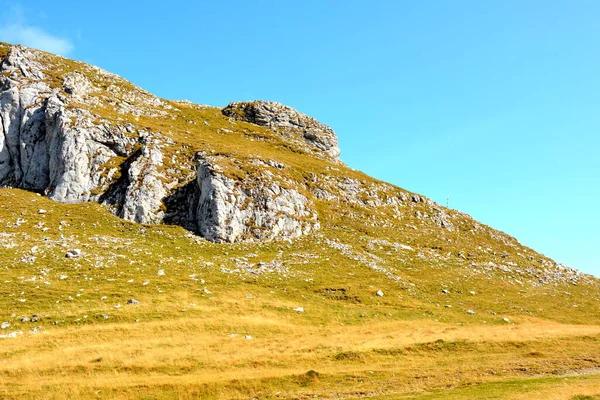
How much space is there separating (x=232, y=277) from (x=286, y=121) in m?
93.2

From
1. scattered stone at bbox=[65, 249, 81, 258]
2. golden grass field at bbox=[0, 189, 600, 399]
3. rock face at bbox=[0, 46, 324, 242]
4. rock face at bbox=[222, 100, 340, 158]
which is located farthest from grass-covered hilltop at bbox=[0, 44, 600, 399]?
rock face at bbox=[222, 100, 340, 158]

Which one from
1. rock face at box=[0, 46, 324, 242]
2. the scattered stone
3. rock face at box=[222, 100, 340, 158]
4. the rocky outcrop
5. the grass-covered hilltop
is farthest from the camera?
rock face at box=[222, 100, 340, 158]

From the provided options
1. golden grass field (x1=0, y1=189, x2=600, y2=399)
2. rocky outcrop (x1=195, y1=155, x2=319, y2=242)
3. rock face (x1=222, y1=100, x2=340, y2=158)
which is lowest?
golden grass field (x1=0, y1=189, x2=600, y2=399)

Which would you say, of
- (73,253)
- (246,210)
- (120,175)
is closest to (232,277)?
(246,210)

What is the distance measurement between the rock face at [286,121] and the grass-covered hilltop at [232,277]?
27.9 m

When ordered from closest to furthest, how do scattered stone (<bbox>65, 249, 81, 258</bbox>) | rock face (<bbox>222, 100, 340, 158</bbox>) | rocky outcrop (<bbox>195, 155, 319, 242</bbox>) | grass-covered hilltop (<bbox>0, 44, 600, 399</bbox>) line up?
grass-covered hilltop (<bbox>0, 44, 600, 399</bbox>) → scattered stone (<bbox>65, 249, 81, 258</bbox>) → rocky outcrop (<bbox>195, 155, 319, 242</bbox>) → rock face (<bbox>222, 100, 340, 158</bbox>)

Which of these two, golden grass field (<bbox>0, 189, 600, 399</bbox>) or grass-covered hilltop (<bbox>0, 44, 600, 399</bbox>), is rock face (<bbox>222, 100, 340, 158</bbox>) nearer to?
grass-covered hilltop (<bbox>0, 44, 600, 399</bbox>)

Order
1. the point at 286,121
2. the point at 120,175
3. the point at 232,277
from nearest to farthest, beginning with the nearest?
the point at 232,277, the point at 120,175, the point at 286,121

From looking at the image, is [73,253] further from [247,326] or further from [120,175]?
[247,326]

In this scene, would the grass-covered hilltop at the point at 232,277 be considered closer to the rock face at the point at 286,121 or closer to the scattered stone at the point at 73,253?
the scattered stone at the point at 73,253

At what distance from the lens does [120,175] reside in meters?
71.9

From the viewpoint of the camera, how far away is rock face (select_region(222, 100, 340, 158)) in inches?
5217

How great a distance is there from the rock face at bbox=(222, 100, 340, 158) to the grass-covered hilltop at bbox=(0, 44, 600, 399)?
27.9 metres

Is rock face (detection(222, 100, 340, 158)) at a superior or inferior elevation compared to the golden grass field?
superior
